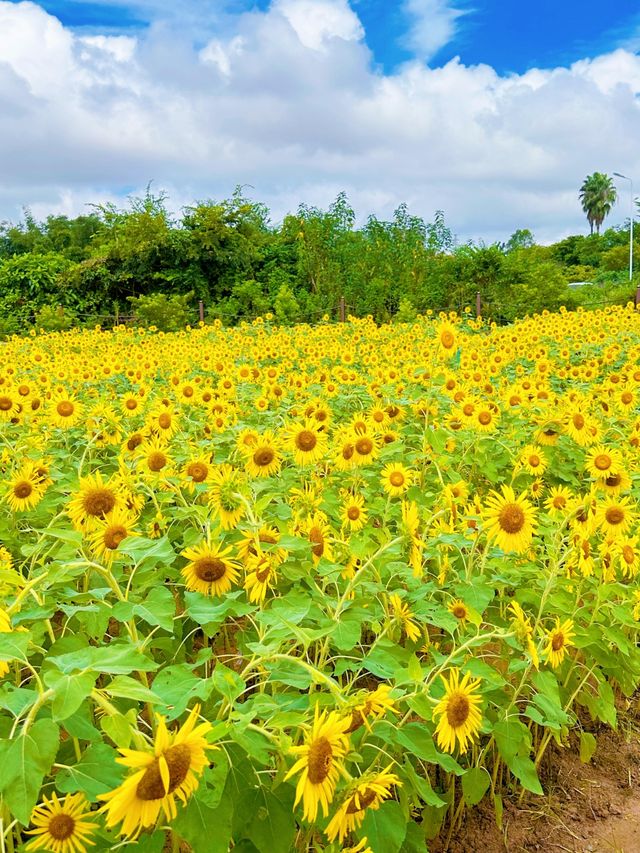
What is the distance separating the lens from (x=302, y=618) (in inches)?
55.8

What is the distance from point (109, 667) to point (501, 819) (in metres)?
1.48

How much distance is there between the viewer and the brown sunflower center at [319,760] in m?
0.99

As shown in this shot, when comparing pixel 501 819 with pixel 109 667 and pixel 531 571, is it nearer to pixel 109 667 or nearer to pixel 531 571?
pixel 531 571

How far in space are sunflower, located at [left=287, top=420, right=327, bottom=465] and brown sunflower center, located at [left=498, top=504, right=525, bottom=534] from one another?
0.91m

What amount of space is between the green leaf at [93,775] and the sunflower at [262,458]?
128 cm

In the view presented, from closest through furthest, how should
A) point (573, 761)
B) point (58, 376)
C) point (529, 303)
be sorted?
point (573, 761), point (58, 376), point (529, 303)

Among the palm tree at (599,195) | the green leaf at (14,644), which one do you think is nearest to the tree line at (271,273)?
the green leaf at (14,644)

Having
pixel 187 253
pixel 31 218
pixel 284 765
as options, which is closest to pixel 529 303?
pixel 187 253

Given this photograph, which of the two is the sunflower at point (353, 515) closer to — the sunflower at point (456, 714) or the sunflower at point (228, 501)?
the sunflower at point (228, 501)

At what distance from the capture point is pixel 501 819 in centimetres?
198

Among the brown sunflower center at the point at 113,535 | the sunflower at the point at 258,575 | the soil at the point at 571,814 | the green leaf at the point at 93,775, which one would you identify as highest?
the brown sunflower center at the point at 113,535

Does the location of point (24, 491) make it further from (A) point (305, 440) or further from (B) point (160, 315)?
(B) point (160, 315)

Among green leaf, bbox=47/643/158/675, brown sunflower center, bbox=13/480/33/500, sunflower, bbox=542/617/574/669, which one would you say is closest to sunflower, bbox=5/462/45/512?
brown sunflower center, bbox=13/480/33/500

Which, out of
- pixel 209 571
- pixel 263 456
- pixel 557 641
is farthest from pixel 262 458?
pixel 557 641
